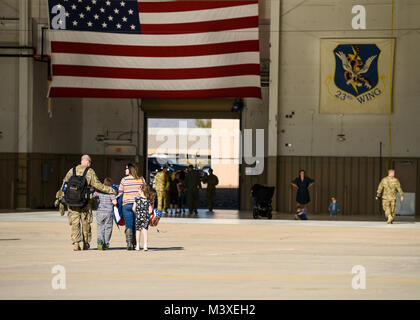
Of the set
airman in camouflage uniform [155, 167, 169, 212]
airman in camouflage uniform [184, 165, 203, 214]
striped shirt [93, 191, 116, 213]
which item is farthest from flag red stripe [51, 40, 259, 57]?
striped shirt [93, 191, 116, 213]

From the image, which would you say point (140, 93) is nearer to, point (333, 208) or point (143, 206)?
point (333, 208)

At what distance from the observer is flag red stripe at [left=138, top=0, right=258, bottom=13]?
89.7 feet

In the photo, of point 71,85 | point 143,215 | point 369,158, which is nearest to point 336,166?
point 369,158

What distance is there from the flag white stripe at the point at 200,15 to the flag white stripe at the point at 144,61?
1.38m

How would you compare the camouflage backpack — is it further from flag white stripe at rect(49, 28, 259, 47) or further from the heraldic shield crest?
the heraldic shield crest

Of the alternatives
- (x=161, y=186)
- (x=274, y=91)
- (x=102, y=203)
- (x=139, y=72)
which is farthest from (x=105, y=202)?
(x=274, y=91)

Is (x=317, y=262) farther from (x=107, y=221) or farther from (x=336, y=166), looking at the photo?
(x=336, y=166)

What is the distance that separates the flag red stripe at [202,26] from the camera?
89.0ft

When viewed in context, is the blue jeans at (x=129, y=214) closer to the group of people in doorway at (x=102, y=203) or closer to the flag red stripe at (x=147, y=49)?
the group of people in doorway at (x=102, y=203)

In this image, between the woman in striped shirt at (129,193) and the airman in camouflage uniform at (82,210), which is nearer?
the airman in camouflage uniform at (82,210)

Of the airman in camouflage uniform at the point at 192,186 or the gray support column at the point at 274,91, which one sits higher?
the gray support column at the point at 274,91

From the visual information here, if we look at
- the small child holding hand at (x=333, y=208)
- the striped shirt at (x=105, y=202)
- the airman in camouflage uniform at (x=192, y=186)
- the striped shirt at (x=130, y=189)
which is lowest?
the small child holding hand at (x=333, y=208)

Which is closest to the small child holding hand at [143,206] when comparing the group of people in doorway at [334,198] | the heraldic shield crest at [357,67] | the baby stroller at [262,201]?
the group of people in doorway at [334,198]
